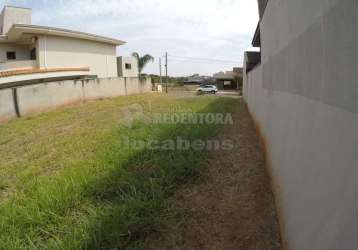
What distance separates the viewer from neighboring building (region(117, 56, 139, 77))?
2016 centimetres

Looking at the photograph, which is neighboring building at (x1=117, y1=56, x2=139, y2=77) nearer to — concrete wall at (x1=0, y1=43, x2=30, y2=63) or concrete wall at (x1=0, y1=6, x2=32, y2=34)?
concrete wall at (x1=0, y1=43, x2=30, y2=63)

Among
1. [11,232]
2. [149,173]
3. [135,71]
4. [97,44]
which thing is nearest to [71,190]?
[11,232]

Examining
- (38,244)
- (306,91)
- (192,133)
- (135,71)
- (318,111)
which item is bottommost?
(38,244)

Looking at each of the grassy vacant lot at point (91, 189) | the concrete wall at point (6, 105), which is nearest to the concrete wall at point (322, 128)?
the grassy vacant lot at point (91, 189)

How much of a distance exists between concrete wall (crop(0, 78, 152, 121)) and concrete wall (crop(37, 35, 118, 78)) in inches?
92.2

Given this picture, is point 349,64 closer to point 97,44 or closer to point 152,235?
point 152,235

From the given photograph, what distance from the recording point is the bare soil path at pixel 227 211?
Answer: 2307 millimetres

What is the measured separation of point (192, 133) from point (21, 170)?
2940 mm

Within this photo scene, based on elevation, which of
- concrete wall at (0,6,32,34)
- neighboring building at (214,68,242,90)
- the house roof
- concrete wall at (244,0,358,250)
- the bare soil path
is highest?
concrete wall at (0,6,32,34)

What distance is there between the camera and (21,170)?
417 centimetres

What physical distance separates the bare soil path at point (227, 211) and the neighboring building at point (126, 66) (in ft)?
57.1

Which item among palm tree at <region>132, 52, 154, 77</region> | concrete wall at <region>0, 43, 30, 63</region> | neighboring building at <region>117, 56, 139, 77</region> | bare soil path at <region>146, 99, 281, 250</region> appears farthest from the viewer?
palm tree at <region>132, 52, 154, 77</region>

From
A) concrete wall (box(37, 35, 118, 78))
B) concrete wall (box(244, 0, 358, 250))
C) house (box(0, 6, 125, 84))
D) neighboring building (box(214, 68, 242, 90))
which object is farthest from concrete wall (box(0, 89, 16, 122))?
neighboring building (box(214, 68, 242, 90))

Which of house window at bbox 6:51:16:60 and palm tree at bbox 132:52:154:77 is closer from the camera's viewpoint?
house window at bbox 6:51:16:60
